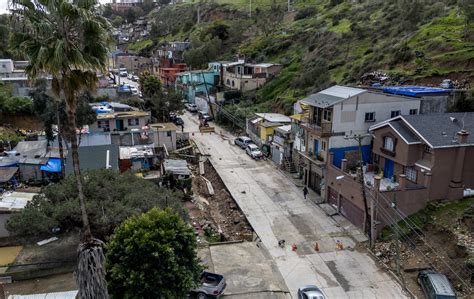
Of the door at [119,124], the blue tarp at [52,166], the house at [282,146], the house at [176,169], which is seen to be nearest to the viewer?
the blue tarp at [52,166]

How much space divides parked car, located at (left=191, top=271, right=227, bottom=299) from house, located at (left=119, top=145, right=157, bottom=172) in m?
19.2

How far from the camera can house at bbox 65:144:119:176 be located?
3316 centimetres

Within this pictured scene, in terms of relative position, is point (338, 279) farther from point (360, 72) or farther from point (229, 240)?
point (360, 72)

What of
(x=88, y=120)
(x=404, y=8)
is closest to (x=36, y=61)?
(x=88, y=120)

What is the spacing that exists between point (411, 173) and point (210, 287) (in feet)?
57.6

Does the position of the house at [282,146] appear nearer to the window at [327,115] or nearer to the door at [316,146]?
the door at [316,146]

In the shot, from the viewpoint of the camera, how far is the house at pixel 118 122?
45.6m

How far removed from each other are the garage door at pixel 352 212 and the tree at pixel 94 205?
13.3 meters

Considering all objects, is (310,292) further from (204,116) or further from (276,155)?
(204,116)

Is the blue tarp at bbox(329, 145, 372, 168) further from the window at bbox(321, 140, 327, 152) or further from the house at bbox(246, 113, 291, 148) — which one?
the house at bbox(246, 113, 291, 148)

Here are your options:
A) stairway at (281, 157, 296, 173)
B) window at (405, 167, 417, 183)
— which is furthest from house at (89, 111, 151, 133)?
window at (405, 167, 417, 183)

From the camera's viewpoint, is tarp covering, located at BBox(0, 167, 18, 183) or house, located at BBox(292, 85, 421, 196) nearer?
tarp covering, located at BBox(0, 167, 18, 183)

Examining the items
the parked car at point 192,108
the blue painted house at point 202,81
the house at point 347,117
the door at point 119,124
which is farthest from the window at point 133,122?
the blue painted house at point 202,81

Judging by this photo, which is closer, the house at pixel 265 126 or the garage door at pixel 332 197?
the garage door at pixel 332 197
